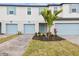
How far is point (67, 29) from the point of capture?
1286cm

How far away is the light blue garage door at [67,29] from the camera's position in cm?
1212

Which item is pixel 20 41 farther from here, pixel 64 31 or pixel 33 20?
pixel 64 31

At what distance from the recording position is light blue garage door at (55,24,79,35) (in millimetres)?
12125

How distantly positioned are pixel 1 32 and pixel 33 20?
79.7 inches

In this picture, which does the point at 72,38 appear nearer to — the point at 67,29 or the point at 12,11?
the point at 67,29

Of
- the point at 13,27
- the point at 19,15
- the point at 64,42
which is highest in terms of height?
the point at 19,15

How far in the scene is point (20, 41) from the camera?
11734mm

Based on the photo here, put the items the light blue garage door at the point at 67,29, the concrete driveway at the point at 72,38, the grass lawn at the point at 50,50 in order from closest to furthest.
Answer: the grass lawn at the point at 50,50 → the light blue garage door at the point at 67,29 → the concrete driveway at the point at 72,38

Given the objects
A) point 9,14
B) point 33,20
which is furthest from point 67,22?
point 9,14

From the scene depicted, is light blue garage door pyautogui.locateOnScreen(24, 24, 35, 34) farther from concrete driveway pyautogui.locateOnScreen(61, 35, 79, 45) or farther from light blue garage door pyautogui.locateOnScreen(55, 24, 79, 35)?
concrete driveway pyautogui.locateOnScreen(61, 35, 79, 45)

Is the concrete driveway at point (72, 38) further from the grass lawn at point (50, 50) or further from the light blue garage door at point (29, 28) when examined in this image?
the light blue garage door at point (29, 28)

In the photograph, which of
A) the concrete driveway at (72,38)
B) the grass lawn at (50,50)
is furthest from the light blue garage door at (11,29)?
the concrete driveway at (72,38)

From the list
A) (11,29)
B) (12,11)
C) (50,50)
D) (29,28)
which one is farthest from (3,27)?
(50,50)

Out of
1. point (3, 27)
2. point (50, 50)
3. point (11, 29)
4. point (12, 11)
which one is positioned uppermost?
point (12, 11)
